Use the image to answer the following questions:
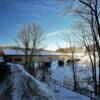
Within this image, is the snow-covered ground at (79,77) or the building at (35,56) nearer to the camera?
the snow-covered ground at (79,77)

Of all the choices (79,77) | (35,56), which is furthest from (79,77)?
(35,56)

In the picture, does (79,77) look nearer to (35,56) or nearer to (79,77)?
(79,77)

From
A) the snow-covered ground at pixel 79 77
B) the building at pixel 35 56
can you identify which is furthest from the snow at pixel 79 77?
the building at pixel 35 56

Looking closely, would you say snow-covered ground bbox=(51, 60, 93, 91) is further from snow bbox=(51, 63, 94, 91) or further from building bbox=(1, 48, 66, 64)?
building bbox=(1, 48, 66, 64)

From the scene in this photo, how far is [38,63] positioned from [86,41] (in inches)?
1887

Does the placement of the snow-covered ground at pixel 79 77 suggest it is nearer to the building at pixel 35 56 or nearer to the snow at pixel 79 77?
the snow at pixel 79 77

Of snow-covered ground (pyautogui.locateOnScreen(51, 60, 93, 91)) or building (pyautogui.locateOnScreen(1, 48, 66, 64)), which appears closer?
snow-covered ground (pyautogui.locateOnScreen(51, 60, 93, 91))

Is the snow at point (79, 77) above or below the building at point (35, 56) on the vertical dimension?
below

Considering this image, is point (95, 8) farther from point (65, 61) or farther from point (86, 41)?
point (65, 61)

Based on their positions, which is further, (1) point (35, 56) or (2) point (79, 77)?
(1) point (35, 56)

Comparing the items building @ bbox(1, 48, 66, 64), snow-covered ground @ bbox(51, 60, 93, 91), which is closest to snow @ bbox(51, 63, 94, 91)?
snow-covered ground @ bbox(51, 60, 93, 91)

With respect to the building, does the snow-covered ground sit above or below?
below

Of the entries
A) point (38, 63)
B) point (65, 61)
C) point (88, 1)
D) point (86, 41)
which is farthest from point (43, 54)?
point (88, 1)

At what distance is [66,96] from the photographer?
14812 mm
